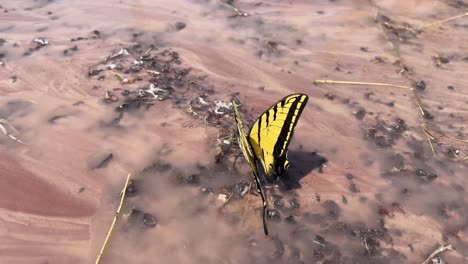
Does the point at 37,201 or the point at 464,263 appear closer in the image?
the point at 464,263

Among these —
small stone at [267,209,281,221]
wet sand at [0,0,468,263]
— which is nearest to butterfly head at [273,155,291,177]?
wet sand at [0,0,468,263]

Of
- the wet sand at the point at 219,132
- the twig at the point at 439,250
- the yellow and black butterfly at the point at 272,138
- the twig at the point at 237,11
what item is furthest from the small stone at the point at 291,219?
the twig at the point at 237,11

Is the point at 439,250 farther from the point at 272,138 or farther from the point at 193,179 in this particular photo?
the point at 193,179

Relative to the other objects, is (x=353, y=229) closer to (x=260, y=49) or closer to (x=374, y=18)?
(x=260, y=49)

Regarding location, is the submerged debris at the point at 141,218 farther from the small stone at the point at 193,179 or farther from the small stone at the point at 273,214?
the small stone at the point at 273,214

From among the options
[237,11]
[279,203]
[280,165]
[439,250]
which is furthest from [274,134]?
[237,11]

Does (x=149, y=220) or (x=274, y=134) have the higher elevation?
(x=274, y=134)

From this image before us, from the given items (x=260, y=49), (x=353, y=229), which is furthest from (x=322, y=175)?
(x=260, y=49)
